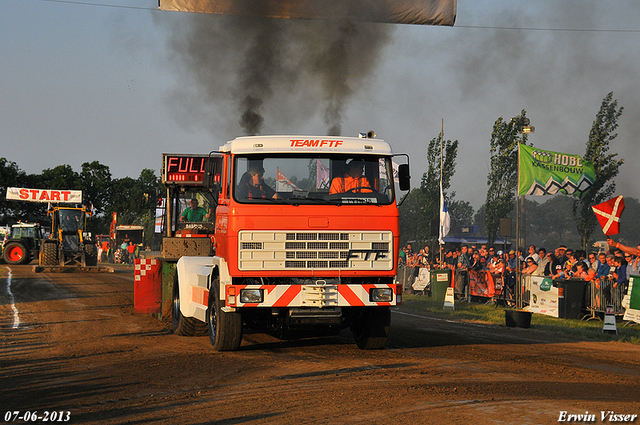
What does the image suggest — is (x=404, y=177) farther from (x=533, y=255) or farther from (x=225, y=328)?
(x=533, y=255)

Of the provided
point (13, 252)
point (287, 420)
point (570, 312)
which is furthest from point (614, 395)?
point (13, 252)

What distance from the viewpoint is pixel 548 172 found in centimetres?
2178

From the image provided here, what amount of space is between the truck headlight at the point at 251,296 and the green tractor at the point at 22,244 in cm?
3321

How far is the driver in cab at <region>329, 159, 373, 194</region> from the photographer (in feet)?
30.7

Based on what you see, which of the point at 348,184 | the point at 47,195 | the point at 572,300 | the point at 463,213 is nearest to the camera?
the point at 348,184

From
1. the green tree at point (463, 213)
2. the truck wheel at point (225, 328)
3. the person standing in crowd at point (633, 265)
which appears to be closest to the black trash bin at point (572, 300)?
the person standing in crowd at point (633, 265)

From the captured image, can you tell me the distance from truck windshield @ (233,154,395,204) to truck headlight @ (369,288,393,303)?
4.03 feet

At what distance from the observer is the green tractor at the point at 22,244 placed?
38.2 metres

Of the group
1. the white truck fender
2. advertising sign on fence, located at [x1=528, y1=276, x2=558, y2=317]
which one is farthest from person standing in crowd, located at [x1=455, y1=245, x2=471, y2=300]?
the white truck fender

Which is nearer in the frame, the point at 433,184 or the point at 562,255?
the point at 562,255

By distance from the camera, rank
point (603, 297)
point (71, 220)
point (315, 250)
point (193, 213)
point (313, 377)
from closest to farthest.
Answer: point (313, 377), point (315, 250), point (193, 213), point (603, 297), point (71, 220)

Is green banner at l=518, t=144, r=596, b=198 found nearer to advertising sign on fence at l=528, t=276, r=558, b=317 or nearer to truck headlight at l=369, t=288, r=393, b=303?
advertising sign on fence at l=528, t=276, r=558, b=317

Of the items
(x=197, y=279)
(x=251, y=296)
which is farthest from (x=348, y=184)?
(x=197, y=279)

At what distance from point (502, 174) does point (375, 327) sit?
32556mm
